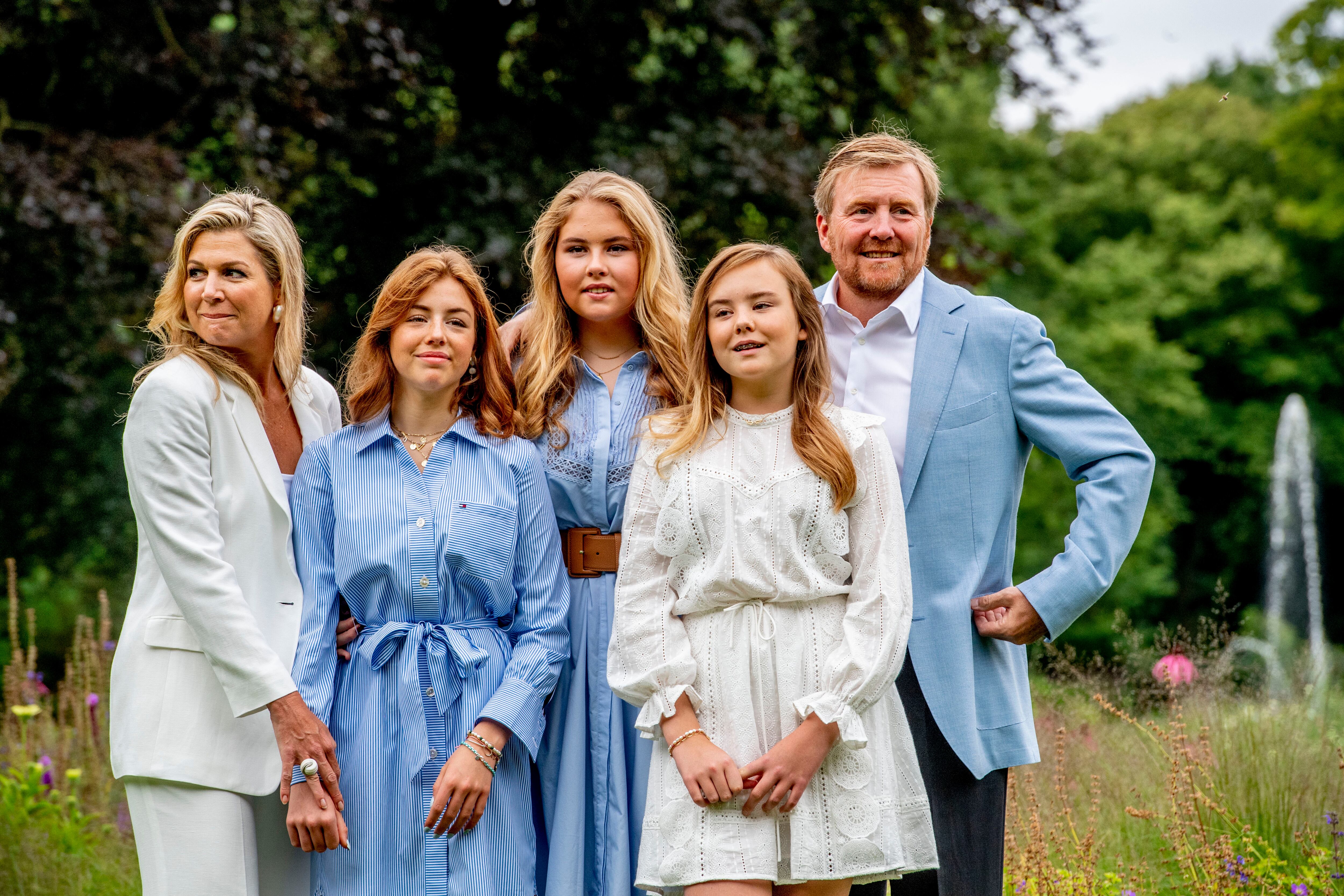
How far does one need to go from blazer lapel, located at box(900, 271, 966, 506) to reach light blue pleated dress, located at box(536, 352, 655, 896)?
0.68 metres

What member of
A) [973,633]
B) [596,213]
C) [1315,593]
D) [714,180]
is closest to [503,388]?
[596,213]

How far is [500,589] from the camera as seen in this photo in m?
Result: 2.91

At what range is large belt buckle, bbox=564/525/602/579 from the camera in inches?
123

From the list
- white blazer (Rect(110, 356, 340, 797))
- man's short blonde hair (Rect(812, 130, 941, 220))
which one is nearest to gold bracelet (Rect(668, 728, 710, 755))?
white blazer (Rect(110, 356, 340, 797))

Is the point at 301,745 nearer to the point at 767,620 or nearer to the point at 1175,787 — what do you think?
the point at 767,620

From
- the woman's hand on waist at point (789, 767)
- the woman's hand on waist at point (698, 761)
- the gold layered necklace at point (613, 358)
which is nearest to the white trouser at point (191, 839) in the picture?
the woman's hand on waist at point (698, 761)

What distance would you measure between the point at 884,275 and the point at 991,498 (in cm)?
63

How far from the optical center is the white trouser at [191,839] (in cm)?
271

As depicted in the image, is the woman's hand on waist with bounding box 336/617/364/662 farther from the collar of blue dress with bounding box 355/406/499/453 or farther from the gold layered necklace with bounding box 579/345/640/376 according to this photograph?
the gold layered necklace with bounding box 579/345/640/376

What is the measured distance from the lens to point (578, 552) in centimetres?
313

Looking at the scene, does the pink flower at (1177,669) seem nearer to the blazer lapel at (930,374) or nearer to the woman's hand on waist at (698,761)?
the blazer lapel at (930,374)

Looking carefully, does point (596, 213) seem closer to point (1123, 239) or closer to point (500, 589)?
point (500, 589)

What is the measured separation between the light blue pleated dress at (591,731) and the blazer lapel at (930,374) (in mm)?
679

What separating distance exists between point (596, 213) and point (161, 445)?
1.23 meters
